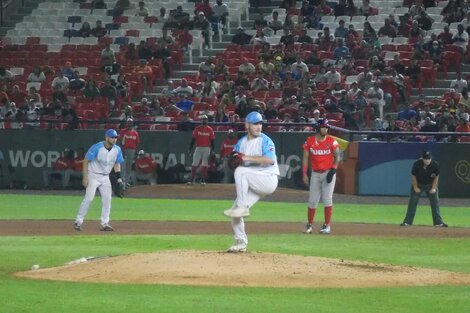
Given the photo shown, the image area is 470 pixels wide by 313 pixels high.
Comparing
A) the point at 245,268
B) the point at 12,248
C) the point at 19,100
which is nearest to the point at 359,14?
the point at 19,100

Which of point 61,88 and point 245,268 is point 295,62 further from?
point 245,268

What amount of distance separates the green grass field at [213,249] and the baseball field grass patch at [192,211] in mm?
26

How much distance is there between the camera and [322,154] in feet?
71.5

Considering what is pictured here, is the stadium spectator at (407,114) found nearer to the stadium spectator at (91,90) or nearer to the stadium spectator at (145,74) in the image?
the stadium spectator at (145,74)

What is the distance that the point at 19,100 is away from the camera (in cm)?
3866

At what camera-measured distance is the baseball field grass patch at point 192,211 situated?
2659 cm

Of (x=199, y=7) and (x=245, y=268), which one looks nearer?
(x=245, y=268)

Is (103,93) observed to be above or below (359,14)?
below

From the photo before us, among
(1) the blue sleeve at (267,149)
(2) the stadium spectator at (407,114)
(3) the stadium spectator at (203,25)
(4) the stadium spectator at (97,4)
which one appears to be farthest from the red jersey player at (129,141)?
(1) the blue sleeve at (267,149)

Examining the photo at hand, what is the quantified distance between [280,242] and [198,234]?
2321 millimetres

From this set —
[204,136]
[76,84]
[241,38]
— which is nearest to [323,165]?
[204,136]

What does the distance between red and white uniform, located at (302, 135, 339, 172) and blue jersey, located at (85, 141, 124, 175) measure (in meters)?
3.79

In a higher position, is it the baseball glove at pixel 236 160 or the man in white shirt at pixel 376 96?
the baseball glove at pixel 236 160

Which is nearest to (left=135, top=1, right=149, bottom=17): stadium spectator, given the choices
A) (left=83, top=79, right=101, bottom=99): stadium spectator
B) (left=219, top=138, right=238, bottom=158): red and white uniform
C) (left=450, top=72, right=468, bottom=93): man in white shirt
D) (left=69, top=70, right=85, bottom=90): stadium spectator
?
(left=69, top=70, right=85, bottom=90): stadium spectator
